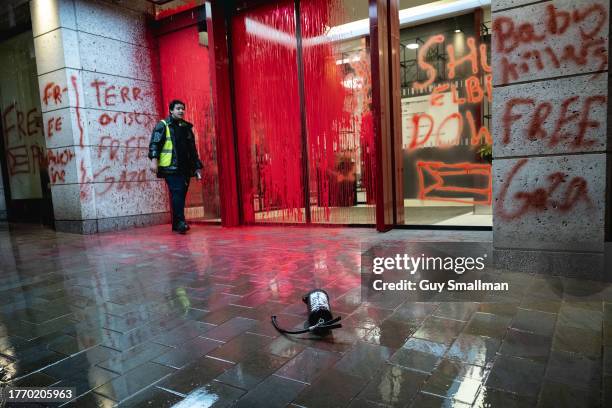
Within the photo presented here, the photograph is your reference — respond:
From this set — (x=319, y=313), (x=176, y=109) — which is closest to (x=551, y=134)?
(x=319, y=313)

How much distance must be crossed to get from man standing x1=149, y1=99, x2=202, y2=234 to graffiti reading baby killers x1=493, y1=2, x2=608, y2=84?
4929 millimetres

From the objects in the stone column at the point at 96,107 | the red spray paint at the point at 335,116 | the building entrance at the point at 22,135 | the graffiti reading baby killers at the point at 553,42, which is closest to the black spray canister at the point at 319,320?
the graffiti reading baby killers at the point at 553,42

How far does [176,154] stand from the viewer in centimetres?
669

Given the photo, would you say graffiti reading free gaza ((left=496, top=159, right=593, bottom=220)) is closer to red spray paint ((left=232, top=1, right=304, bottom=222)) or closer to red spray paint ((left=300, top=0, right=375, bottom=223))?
red spray paint ((left=300, top=0, right=375, bottom=223))

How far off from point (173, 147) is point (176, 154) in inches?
4.7

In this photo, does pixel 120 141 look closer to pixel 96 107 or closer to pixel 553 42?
pixel 96 107

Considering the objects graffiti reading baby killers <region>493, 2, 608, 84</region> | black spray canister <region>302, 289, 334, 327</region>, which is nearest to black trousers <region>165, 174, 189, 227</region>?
black spray canister <region>302, 289, 334, 327</region>

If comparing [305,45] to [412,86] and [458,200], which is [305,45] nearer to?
[412,86]

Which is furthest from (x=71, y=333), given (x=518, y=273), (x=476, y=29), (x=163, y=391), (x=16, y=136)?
(x=16, y=136)

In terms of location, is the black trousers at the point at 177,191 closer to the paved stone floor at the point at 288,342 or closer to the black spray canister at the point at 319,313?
the paved stone floor at the point at 288,342

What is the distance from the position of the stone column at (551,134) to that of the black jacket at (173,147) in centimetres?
489

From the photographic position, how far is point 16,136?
9.34 m

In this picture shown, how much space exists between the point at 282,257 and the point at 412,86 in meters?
3.64

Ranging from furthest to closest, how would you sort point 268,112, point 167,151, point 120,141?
point 120,141 < point 268,112 < point 167,151
